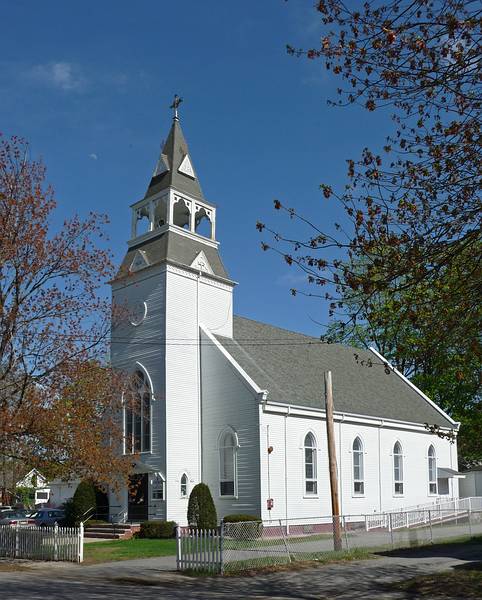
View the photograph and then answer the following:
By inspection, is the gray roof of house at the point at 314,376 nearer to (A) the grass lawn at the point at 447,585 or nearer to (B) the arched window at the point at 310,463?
(B) the arched window at the point at 310,463

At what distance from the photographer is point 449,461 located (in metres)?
44.4

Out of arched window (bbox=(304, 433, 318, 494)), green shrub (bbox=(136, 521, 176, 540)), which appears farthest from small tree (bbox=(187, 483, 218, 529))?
arched window (bbox=(304, 433, 318, 494))

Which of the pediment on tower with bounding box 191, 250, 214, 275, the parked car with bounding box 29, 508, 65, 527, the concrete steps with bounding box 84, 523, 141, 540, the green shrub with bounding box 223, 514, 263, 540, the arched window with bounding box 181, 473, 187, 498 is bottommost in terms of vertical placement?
the parked car with bounding box 29, 508, 65, 527

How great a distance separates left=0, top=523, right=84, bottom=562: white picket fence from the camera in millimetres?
22875

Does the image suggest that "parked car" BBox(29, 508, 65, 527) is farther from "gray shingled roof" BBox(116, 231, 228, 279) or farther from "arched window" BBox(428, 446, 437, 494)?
"arched window" BBox(428, 446, 437, 494)

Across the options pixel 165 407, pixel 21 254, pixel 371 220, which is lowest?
pixel 165 407

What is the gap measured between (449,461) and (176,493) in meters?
20.2

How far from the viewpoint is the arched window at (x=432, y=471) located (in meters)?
42.5

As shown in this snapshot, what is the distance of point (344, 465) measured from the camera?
35.3 m

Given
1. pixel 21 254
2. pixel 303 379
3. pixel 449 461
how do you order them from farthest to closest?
pixel 449 461
pixel 303 379
pixel 21 254

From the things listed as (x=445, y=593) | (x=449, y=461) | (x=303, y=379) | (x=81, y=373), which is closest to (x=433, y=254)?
(x=445, y=593)

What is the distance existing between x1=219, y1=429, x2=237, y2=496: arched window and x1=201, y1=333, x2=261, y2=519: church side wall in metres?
0.20

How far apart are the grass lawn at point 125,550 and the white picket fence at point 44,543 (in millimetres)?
602

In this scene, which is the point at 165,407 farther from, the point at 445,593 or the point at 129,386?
the point at 445,593
